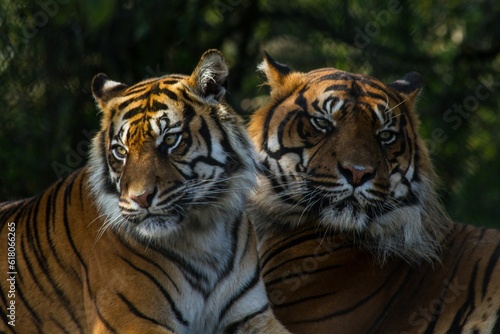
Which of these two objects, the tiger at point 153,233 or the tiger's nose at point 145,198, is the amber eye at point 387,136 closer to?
the tiger at point 153,233

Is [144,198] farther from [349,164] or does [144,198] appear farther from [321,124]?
[321,124]

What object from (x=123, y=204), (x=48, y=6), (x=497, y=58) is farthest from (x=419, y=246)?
(x=497, y=58)

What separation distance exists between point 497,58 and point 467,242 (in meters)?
5.02

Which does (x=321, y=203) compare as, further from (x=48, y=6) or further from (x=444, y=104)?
(x=444, y=104)

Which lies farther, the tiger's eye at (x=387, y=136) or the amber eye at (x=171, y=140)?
the tiger's eye at (x=387, y=136)

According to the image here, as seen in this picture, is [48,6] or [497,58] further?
[497,58]

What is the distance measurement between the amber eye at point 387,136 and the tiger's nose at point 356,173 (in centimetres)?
26

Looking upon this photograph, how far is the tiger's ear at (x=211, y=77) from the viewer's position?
394 centimetres

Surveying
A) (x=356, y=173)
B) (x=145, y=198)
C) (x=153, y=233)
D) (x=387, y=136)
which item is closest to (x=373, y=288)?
(x=356, y=173)

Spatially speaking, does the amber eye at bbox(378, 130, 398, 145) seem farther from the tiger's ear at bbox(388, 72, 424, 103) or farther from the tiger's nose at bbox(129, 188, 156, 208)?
the tiger's nose at bbox(129, 188, 156, 208)

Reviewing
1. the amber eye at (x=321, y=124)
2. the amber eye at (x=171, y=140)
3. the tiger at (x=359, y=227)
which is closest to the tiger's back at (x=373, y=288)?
the tiger at (x=359, y=227)

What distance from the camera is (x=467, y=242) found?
4859mm

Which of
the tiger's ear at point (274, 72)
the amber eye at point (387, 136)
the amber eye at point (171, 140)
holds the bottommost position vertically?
the amber eye at point (387, 136)

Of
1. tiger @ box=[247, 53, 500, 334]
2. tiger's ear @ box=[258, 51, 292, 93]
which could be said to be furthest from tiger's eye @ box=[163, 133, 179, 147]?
tiger's ear @ box=[258, 51, 292, 93]
